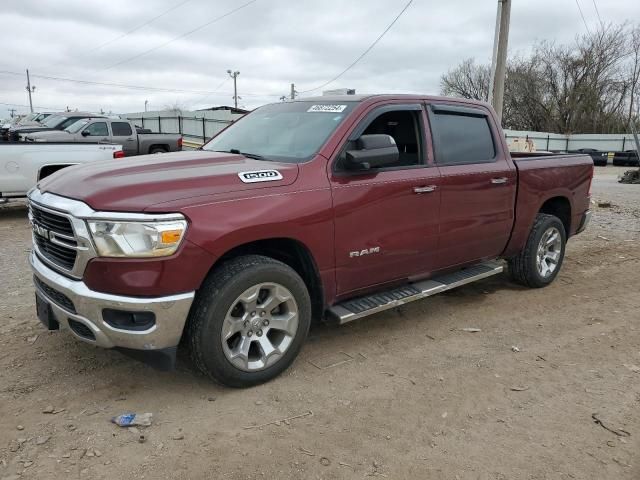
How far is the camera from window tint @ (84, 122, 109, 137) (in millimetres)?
16969

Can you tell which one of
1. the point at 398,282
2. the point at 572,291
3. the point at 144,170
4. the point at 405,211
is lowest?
the point at 572,291

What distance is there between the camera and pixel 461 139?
4809 millimetres

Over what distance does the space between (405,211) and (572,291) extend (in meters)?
2.81

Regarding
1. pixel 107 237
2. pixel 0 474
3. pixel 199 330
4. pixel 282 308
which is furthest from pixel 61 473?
pixel 282 308

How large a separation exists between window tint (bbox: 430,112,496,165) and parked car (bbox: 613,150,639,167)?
33.8 meters

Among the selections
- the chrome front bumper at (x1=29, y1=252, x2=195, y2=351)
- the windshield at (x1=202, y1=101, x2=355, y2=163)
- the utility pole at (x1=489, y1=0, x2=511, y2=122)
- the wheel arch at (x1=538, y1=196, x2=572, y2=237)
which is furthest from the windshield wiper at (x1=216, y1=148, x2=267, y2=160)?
the utility pole at (x1=489, y1=0, x2=511, y2=122)

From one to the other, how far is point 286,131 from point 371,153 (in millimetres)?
841

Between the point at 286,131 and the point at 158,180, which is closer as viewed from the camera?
the point at 158,180

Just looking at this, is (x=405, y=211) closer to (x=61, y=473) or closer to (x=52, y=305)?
(x=52, y=305)

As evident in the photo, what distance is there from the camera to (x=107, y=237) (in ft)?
9.62

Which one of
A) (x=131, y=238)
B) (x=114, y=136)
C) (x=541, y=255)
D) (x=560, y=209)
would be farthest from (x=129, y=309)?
(x=114, y=136)

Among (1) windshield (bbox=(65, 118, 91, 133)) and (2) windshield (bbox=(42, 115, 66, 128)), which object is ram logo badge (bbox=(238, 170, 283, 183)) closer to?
(1) windshield (bbox=(65, 118, 91, 133))

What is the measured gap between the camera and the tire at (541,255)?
5617 mm

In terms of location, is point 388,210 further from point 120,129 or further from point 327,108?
point 120,129
